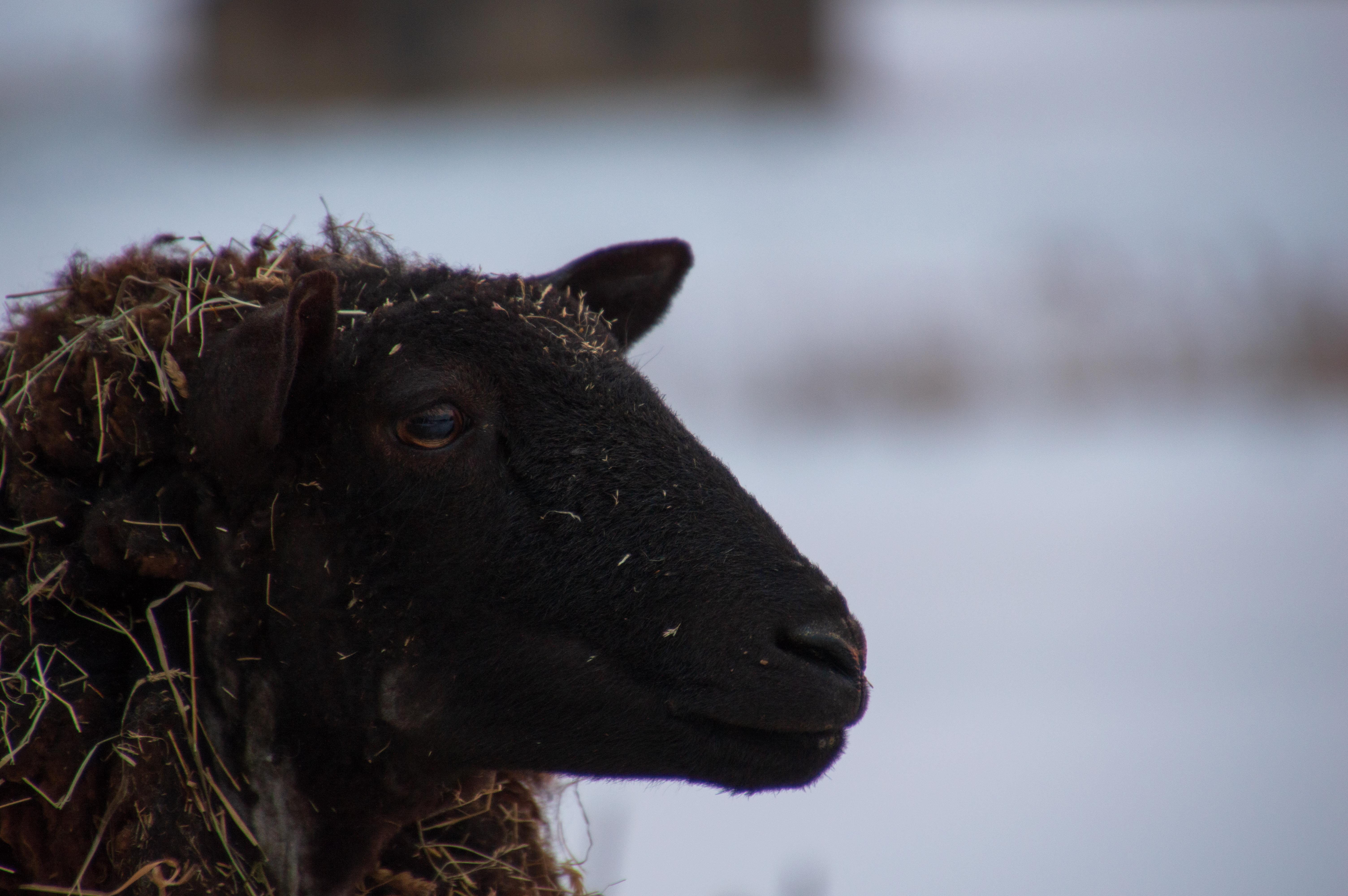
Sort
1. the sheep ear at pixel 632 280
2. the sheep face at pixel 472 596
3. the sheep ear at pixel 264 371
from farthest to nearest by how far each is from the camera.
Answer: the sheep ear at pixel 632 280 → the sheep face at pixel 472 596 → the sheep ear at pixel 264 371

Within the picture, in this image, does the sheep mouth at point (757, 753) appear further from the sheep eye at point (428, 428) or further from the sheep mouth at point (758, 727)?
the sheep eye at point (428, 428)

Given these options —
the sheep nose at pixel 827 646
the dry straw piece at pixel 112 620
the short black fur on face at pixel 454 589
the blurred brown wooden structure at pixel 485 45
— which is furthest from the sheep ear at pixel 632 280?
the blurred brown wooden structure at pixel 485 45

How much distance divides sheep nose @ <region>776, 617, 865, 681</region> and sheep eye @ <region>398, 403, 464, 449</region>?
80 cm

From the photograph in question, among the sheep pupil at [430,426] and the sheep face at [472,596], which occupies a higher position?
the sheep pupil at [430,426]

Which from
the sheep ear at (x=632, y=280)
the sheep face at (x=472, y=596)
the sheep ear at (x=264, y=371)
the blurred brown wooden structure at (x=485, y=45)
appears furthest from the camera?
the blurred brown wooden structure at (x=485, y=45)

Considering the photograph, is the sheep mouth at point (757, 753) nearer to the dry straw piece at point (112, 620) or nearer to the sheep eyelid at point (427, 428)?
the dry straw piece at point (112, 620)

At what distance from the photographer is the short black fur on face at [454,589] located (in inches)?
89.7

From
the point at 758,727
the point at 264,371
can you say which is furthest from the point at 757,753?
the point at 264,371

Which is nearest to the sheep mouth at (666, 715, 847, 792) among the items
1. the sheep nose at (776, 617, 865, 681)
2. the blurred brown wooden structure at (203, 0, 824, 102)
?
the sheep nose at (776, 617, 865, 681)

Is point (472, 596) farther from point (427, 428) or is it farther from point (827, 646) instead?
point (827, 646)

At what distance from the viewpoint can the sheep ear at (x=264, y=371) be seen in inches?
85.1

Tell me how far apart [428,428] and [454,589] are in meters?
0.33

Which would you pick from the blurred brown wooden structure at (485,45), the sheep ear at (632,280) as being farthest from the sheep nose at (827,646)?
the blurred brown wooden structure at (485,45)

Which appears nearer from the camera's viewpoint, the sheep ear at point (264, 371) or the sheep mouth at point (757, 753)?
the sheep ear at point (264, 371)
